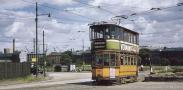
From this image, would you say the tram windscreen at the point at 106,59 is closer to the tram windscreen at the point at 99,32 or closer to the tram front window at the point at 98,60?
the tram front window at the point at 98,60

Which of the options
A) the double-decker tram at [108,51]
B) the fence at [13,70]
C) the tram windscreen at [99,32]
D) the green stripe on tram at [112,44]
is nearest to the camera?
the green stripe on tram at [112,44]

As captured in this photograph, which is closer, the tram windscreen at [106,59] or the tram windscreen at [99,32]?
the tram windscreen at [106,59]

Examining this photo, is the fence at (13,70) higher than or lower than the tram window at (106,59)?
lower

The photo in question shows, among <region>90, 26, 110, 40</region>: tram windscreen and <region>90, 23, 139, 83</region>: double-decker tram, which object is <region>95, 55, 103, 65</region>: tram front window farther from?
<region>90, 26, 110, 40</region>: tram windscreen

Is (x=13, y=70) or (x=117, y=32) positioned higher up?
(x=117, y=32)

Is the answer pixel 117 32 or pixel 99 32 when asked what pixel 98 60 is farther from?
pixel 117 32

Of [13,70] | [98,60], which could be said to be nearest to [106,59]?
[98,60]

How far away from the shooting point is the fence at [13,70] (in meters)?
52.7

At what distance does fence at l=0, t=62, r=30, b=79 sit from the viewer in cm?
5273

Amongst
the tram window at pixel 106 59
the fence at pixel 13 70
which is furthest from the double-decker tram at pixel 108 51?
the fence at pixel 13 70

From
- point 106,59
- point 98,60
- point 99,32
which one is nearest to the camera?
point 106,59

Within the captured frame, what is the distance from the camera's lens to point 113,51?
1460 inches

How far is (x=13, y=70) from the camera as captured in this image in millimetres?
55219

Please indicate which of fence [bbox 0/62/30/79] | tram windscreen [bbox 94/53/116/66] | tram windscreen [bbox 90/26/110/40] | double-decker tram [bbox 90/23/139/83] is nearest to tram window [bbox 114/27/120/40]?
double-decker tram [bbox 90/23/139/83]
